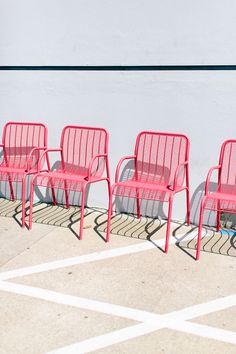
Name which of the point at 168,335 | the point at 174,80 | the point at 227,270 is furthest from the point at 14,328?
the point at 174,80

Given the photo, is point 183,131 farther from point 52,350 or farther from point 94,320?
point 52,350

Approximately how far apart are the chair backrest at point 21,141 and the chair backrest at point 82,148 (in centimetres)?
31

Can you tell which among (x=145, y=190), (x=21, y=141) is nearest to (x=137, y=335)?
(x=145, y=190)

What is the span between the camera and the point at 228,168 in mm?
3982

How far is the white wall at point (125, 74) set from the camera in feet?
12.9

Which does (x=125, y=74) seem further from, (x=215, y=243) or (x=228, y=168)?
(x=215, y=243)

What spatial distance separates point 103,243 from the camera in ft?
12.5

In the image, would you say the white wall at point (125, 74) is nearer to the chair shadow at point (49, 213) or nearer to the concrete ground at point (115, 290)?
the chair shadow at point (49, 213)

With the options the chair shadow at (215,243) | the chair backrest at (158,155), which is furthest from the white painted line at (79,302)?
the chair backrest at (158,155)

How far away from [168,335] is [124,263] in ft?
3.33

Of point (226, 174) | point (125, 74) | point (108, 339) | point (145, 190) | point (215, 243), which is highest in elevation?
point (125, 74)

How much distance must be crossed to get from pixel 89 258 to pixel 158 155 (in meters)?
1.38

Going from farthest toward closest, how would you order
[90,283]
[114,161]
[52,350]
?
[114,161], [90,283], [52,350]

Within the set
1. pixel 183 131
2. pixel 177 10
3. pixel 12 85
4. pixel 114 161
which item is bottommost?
pixel 114 161
